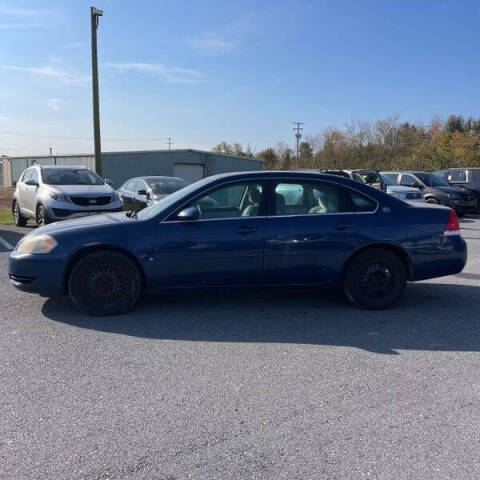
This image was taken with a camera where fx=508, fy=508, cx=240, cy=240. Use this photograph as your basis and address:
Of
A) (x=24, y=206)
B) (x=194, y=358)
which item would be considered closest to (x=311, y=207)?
(x=194, y=358)

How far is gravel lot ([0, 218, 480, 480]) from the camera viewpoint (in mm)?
2848

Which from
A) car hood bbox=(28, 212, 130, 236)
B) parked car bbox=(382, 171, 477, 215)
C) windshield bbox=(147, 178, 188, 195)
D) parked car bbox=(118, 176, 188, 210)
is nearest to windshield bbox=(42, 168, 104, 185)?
parked car bbox=(118, 176, 188, 210)

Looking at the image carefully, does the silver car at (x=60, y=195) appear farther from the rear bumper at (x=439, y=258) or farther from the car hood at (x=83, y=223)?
the rear bumper at (x=439, y=258)

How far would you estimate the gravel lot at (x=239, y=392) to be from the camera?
2848 mm

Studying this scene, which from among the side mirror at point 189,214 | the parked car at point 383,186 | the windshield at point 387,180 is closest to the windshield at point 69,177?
the parked car at point 383,186

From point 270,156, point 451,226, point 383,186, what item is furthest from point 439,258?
point 270,156

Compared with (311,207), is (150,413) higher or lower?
lower

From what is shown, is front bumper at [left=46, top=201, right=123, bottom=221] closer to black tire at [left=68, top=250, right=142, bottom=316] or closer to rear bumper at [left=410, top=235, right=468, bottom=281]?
black tire at [left=68, top=250, right=142, bottom=316]

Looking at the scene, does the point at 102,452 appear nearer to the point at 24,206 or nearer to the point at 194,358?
the point at 194,358

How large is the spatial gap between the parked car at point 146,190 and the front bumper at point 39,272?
8.21 metres

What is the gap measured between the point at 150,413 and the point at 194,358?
3.28ft

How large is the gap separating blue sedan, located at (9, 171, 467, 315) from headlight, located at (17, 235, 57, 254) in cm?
1

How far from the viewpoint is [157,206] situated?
5871mm

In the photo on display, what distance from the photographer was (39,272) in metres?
5.35
